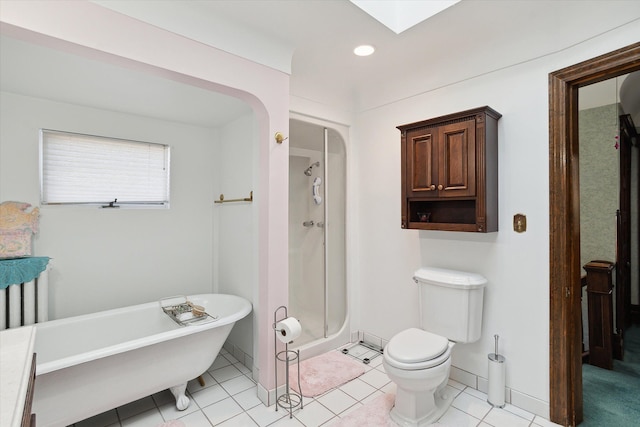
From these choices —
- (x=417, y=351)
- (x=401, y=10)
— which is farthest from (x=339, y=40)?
(x=417, y=351)

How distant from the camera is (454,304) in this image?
221 cm

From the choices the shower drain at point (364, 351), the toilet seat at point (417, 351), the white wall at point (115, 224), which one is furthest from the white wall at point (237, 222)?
the toilet seat at point (417, 351)

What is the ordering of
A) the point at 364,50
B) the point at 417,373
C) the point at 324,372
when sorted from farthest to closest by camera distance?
1. the point at 324,372
2. the point at 364,50
3. the point at 417,373

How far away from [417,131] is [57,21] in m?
2.15

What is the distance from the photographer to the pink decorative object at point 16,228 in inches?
91.1

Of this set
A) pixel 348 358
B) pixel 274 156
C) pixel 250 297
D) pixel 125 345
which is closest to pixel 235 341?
pixel 250 297

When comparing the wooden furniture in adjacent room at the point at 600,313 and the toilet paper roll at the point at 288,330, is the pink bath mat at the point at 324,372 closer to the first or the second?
the toilet paper roll at the point at 288,330

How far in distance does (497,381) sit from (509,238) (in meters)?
0.96

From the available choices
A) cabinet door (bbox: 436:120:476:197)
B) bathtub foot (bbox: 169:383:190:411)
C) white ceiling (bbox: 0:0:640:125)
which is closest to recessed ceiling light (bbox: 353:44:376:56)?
white ceiling (bbox: 0:0:640:125)

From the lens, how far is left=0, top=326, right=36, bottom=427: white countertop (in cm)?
87

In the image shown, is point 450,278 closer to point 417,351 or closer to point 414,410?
point 417,351

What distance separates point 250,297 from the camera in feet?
9.04

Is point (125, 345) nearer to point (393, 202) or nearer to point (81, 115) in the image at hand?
point (81, 115)

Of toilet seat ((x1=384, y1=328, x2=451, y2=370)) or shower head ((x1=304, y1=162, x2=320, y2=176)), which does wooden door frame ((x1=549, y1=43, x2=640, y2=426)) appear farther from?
shower head ((x1=304, y1=162, x2=320, y2=176))
